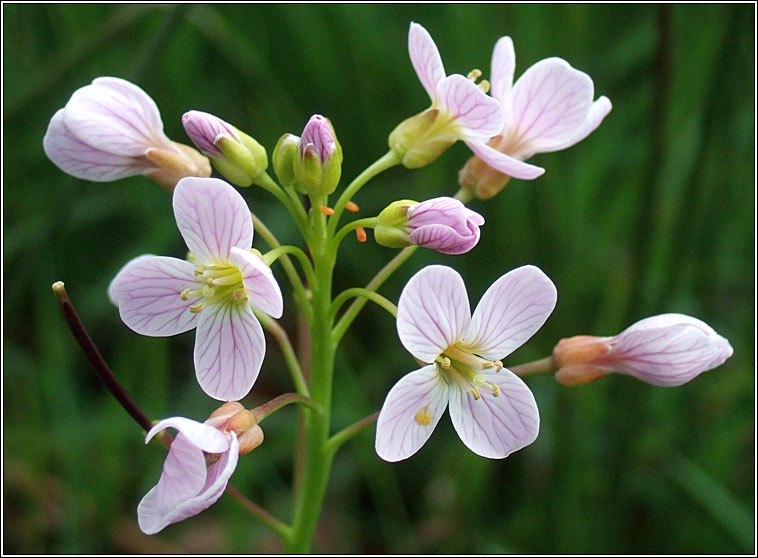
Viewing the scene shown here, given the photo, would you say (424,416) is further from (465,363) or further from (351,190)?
(351,190)

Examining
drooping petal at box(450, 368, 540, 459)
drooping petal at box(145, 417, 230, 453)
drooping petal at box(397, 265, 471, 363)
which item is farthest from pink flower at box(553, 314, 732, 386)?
drooping petal at box(145, 417, 230, 453)

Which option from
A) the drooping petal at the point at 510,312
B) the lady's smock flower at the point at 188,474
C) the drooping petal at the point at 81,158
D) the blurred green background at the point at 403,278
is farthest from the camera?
the blurred green background at the point at 403,278

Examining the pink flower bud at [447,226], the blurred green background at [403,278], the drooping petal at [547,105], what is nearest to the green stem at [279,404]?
the pink flower bud at [447,226]

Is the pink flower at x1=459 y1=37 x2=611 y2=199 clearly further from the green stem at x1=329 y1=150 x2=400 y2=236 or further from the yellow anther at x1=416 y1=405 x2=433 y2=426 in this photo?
the yellow anther at x1=416 y1=405 x2=433 y2=426

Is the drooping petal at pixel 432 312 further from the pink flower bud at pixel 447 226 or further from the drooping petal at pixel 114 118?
the drooping petal at pixel 114 118

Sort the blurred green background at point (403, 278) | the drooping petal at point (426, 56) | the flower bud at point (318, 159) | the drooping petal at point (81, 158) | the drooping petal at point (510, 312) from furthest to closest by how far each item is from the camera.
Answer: the blurred green background at point (403, 278) → the drooping petal at point (81, 158) → the drooping petal at point (426, 56) → the flower bud at point (318, 159) → the drooping petal at point (510, 312)

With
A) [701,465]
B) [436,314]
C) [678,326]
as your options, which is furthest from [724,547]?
[436,314]

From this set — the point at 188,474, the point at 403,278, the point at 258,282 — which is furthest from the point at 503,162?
the point at 403,278

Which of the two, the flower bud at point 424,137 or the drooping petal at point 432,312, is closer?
the drooping petal at point 432,312
